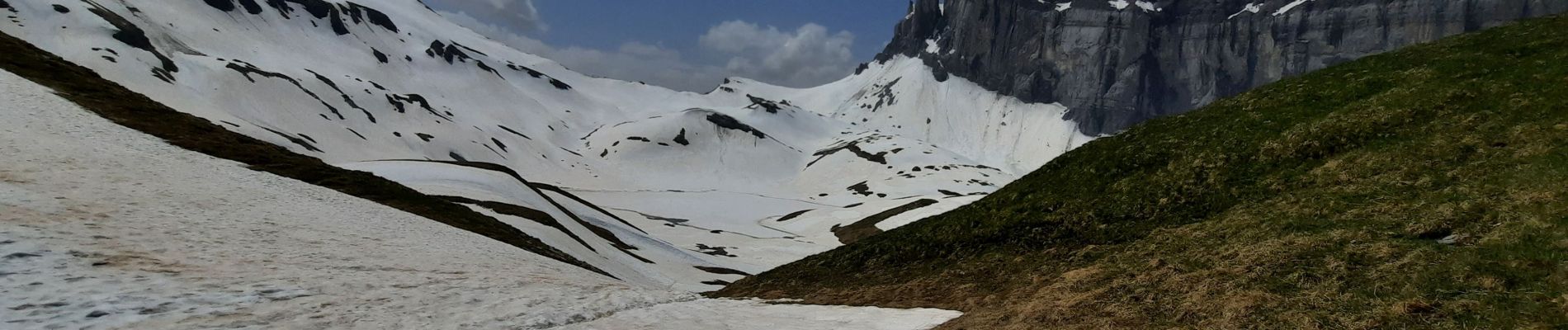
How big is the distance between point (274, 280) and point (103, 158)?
20.4 meters

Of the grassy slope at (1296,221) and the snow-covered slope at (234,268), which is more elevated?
the grassy slope at (1296,221)

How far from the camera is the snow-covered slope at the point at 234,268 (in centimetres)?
1474

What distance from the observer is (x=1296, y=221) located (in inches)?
720

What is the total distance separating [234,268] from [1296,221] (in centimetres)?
2848

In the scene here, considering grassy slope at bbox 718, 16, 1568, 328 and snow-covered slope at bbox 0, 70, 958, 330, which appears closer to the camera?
grassy slope at bbox 718, 16, 1568, 328

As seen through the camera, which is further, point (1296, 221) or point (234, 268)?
point (234, 268)

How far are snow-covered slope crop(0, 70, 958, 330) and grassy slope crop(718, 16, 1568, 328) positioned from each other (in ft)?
16.9

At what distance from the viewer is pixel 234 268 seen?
61.1 feet

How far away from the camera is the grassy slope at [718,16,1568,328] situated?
43.2 feet

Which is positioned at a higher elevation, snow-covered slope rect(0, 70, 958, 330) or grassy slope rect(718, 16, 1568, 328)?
grassy slope rect(718, 16, 1568, 328)

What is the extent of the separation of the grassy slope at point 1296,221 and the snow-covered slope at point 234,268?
515 centimetres

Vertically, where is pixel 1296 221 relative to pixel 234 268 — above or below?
above

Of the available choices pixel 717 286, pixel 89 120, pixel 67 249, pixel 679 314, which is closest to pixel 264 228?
pixel 67 249

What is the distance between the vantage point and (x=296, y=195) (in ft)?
119
